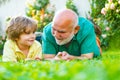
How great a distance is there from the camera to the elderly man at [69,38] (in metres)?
5.34

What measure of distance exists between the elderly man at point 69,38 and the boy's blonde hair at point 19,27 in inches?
7.7

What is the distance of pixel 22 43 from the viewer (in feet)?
19.7

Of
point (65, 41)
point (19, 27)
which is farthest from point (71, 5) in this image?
point (65, 41)

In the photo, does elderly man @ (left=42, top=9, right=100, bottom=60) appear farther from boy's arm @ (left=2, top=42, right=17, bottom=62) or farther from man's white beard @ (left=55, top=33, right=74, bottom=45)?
boy's arm @ (left=2, top=42, right=17, bottom=62)

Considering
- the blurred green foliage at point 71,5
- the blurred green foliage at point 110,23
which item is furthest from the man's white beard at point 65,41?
the blurred green foliage at point 71,5

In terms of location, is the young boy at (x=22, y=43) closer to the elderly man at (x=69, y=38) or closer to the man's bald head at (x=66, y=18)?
the elderly man at (x=69, y=38)

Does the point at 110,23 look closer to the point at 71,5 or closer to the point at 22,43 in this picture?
the point at 71,5

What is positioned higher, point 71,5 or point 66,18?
point 66,18

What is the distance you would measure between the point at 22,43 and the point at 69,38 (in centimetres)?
70

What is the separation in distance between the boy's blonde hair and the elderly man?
20 centimetres

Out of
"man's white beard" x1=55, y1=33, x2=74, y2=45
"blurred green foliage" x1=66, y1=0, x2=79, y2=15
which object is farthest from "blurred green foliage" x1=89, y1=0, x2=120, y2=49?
"man's white beard" x1=55, y1=33, x2=74, y2=45

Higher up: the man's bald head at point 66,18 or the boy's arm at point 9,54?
the man's bald head at point 66,18

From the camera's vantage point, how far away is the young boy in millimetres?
5898

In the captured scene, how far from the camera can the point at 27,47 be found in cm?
611
